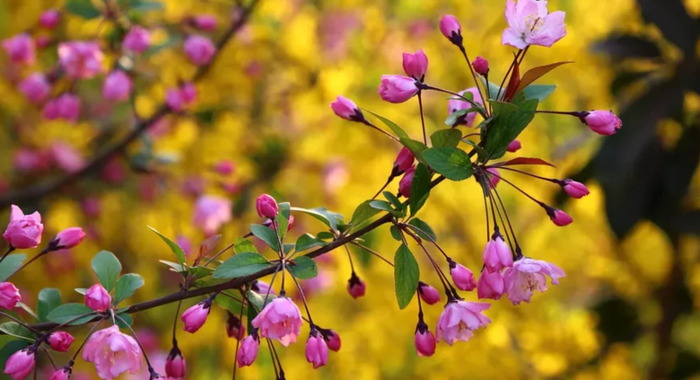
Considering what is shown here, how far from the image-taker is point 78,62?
127 centimetres

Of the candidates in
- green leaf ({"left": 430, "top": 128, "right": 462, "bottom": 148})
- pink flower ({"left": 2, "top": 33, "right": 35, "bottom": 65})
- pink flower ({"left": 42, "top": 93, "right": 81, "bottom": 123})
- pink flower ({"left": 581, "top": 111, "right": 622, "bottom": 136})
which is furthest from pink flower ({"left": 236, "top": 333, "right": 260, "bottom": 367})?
pink flower ({"left": 2, "top": 33, "right": 35, "bottom": 65})

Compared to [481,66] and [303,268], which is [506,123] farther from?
[303,268]

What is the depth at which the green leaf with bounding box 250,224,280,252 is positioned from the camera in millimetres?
652

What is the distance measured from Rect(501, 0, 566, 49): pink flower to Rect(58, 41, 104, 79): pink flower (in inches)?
31.1

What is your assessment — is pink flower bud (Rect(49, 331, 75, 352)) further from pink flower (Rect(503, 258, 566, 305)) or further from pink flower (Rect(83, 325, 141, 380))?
pink flower (Rect(503, 258, 566, 305))

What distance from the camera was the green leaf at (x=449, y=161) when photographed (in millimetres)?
610

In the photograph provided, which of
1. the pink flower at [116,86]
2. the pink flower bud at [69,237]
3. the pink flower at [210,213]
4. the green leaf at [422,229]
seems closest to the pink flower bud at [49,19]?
the pink flower at [116,86]

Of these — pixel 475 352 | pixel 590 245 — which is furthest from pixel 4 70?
pixel 590 245

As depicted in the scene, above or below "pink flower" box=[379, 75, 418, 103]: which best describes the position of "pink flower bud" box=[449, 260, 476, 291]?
below

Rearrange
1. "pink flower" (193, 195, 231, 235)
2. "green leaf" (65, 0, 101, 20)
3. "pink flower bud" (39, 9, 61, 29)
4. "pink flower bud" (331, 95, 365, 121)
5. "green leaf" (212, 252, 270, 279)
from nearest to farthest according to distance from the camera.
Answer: "green leaf" (212, 252, 270, 279), "pink flower bud" (331, 95, 365, 121), "green leaf" (65, 0, 101, 20), "pink flower bud" (39, 9, 61, 29), "pink flower" (193, 195, 231, 235)

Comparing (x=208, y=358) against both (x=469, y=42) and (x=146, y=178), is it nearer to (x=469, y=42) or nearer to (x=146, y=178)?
(x=146, y=178)

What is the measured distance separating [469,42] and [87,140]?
952mm

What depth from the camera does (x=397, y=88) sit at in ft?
2.19

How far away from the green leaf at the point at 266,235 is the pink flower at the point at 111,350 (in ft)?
0.42
